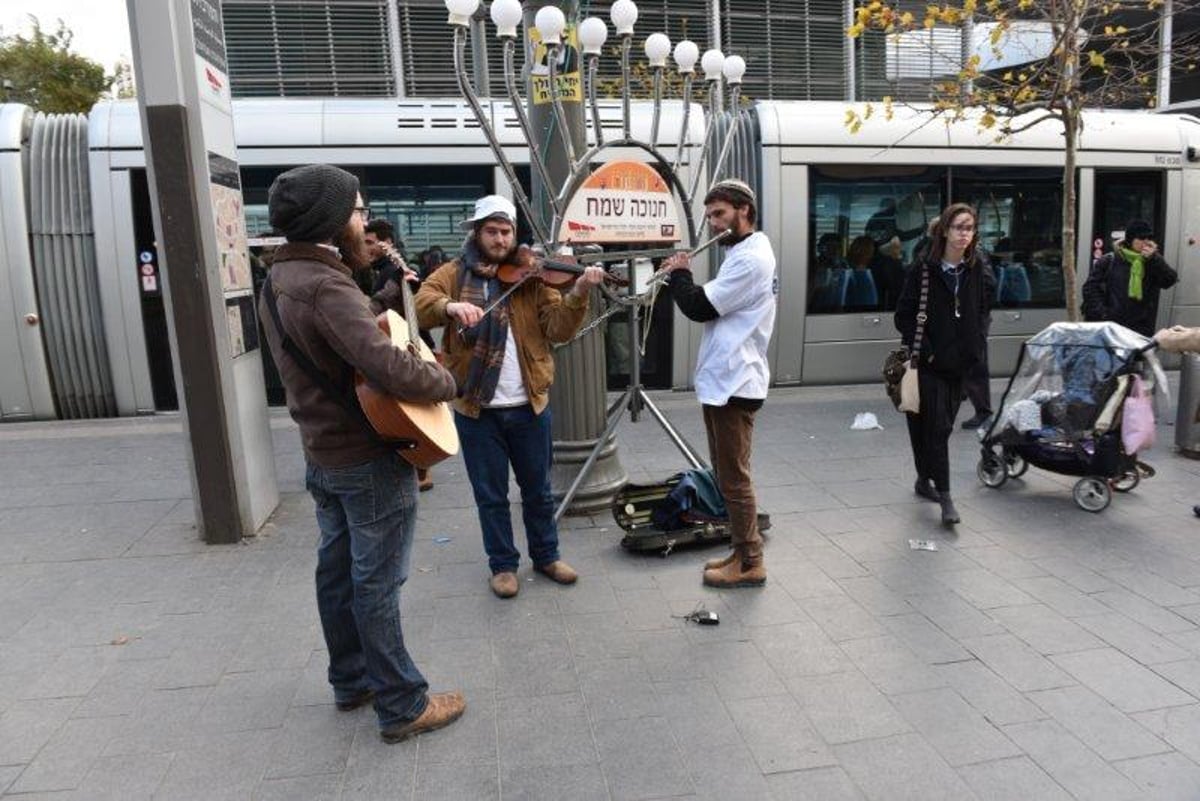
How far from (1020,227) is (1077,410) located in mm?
4685

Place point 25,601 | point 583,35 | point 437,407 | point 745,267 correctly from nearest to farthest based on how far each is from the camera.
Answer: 1. point 437,407
2. point 745,267
3. point 25,601
4. point 583,35

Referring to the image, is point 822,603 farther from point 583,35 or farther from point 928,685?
point 583,35

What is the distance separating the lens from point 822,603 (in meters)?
3.95

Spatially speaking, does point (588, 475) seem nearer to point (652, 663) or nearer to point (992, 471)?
point (652, 663)

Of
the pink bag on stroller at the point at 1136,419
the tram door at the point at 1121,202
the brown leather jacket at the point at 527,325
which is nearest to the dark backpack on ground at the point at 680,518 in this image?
the brown leather jacket at the point at 527,325

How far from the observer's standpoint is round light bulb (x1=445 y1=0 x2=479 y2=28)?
3961 millimetres

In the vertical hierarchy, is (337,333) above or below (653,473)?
above

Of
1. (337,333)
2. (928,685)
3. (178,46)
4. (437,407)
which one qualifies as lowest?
(928,685)

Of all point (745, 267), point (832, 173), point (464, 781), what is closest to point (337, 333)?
point (464, 781)

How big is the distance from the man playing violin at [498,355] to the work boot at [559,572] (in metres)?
0.19

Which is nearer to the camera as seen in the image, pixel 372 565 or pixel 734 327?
pixel 372 565

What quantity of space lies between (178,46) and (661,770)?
4.29 meters

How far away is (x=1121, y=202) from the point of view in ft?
30.2

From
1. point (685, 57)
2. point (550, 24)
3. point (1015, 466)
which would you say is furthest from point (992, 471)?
point (550, 24)
